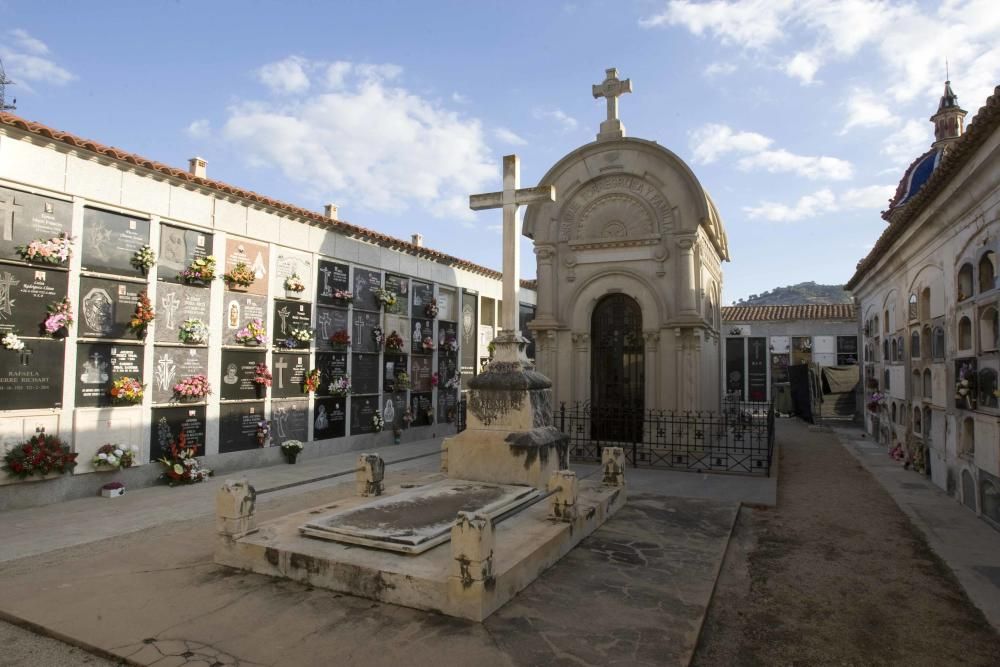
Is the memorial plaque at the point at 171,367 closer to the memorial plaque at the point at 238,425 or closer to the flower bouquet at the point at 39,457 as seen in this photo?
the memorial plaque at the point at 238,425

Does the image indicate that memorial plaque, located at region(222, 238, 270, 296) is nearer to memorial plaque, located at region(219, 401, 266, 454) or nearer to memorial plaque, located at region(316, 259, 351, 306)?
memorial plaque, located at region(316, 259, 351, 306)

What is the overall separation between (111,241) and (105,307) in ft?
3.75

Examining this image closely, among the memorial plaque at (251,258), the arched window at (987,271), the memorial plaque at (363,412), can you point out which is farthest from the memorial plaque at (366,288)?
the arched window at (987,271)

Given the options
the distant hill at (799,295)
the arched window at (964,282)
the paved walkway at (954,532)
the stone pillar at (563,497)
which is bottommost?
the paved walkway at (954,532)

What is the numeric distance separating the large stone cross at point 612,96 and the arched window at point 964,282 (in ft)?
25.9

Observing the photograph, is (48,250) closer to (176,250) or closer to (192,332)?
(176,250)

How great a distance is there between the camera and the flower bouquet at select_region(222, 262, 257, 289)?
11.9m

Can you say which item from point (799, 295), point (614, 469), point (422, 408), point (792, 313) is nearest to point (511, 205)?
point (614, 469)

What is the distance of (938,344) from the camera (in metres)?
10.6

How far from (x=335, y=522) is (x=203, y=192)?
827 centimetres

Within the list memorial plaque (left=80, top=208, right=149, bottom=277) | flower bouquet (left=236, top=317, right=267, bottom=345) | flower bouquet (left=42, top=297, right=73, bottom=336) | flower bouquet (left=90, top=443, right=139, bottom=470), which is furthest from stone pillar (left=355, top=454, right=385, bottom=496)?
memorial plaque (left=80, top=208, right=149, bottom=277)

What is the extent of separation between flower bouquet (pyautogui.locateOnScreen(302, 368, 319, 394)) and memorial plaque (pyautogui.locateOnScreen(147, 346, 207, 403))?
2.44 m

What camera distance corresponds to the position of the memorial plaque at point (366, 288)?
15.3 m

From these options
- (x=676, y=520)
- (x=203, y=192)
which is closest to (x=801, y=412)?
(x=676, y=520)
